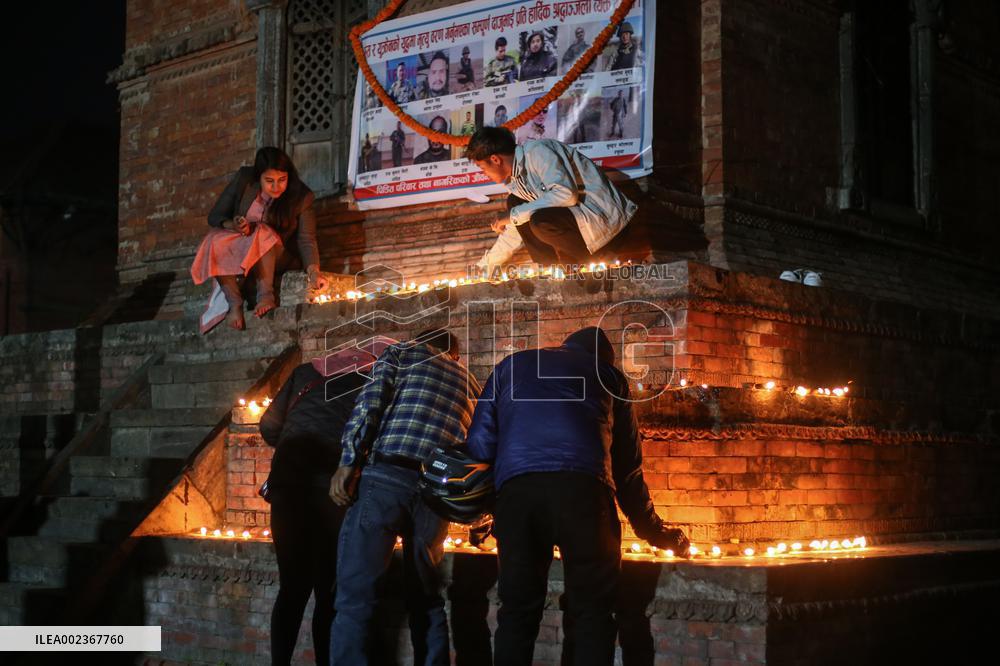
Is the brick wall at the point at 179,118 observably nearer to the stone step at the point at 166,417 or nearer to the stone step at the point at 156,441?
the stone step at the point at 166,417

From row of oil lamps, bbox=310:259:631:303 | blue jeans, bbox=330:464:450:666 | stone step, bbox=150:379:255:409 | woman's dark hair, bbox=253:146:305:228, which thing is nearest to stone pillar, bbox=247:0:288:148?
woman's dark hair, bbox=253:146:305:228

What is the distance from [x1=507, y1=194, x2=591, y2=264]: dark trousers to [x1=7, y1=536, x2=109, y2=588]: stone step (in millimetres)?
4099

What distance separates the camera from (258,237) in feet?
37.2

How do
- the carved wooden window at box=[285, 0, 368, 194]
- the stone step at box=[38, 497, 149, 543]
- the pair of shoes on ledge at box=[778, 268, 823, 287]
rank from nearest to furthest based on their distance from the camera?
the stone step at box=[38, 497, 149, 543] → the pair of shoes on ledge at box=[778, 268, 823, 287] → the carved wooden window at box=[285, 0, 368, 194]

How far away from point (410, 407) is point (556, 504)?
1.28 meters

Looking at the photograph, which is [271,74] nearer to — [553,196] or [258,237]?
[258,237]

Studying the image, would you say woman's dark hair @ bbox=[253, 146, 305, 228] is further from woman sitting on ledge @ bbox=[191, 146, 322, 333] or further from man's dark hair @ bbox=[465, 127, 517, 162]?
man's dark hair @ bbox=[465, 127, 517, 162]

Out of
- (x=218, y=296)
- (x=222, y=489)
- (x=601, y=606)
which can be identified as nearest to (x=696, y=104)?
(x=218, y=296)

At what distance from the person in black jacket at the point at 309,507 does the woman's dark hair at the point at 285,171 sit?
Result: 4521 millimetres

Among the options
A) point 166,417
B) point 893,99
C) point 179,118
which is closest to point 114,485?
point 166,417

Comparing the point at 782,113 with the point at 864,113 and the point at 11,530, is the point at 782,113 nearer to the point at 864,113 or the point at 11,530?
the point at 864,113

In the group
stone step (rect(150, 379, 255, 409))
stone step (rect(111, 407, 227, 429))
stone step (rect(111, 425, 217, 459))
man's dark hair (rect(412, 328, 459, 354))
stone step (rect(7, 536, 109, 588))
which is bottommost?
stone step (rect(7, 536, 109, 588))

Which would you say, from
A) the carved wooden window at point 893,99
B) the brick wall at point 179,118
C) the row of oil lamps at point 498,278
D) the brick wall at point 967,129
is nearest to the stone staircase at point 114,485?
the row of oil lamps at point 498,278

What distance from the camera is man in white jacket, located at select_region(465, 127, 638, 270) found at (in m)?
9.68
